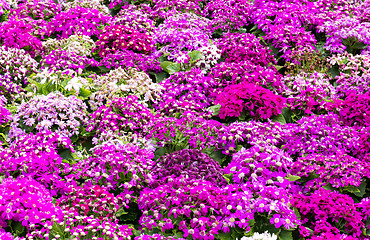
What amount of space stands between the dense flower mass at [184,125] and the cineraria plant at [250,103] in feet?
0.08

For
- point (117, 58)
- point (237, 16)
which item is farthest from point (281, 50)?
point (117, 58)

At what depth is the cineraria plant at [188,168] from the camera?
5422mm

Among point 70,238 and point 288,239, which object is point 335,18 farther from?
point 70,238

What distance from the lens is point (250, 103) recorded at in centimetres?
679

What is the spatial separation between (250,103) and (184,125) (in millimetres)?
1228

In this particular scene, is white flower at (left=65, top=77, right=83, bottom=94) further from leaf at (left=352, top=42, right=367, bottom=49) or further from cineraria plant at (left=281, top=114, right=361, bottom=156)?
leaf at (left=352, top=42, right=367, bottom=49)

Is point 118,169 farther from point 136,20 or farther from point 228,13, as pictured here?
point 228,13

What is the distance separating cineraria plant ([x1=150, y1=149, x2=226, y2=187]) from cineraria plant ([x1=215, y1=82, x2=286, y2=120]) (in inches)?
49.7

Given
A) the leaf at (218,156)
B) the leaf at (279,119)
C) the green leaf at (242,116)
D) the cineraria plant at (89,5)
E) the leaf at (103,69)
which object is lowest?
the leaf at (218,156)

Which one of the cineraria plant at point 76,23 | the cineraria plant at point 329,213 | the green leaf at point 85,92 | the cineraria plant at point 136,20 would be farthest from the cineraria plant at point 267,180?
the cineraria plant at point 76,23

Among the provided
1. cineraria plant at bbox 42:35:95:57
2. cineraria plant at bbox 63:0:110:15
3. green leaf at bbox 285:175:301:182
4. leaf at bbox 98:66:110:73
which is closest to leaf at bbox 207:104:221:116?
green leaf at bbox 285:175:301:182

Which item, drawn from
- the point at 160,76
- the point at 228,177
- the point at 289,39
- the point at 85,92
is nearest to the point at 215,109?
the point at 160,76

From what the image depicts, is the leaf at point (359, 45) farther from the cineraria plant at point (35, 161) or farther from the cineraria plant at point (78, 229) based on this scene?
the cineraria plant at point (78, 229)

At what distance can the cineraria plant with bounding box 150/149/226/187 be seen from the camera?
5422mm
